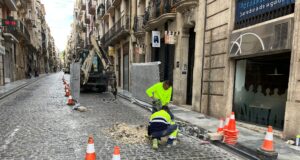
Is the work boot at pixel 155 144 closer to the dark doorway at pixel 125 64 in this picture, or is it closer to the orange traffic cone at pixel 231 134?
the orange traffic cone at pixel 231 134

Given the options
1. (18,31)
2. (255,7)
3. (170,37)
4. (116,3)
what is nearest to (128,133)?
(255,7)

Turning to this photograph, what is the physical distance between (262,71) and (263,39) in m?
1.11

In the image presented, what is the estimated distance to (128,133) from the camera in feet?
19.2

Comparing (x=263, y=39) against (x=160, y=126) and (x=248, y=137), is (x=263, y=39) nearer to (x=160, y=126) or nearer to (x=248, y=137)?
(x=248, y=137)

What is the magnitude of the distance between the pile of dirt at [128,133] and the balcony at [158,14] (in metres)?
6.90

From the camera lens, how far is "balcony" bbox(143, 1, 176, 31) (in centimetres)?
1152

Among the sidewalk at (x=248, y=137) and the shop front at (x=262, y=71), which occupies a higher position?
the shop front at (x=262, y=71)

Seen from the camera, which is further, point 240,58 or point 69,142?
point 240,58

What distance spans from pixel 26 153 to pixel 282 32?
6.64 meters

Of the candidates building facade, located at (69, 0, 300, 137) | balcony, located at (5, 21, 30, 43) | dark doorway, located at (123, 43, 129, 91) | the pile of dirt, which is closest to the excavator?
dark doorway, located at (123, 43, 129, 91)

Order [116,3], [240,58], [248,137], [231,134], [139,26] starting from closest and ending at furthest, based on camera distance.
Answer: [231,134] → [248,137] → [240,58] → [139,26] → [116,3]

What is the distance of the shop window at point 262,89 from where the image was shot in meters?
6.04

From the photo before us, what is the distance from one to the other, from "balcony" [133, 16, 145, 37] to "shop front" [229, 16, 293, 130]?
933cm

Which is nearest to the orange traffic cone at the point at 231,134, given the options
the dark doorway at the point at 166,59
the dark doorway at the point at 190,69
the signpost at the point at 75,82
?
the dark doorway at the point at 190,69
